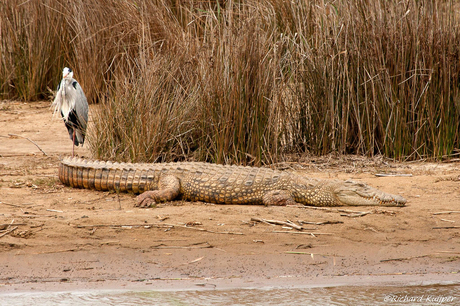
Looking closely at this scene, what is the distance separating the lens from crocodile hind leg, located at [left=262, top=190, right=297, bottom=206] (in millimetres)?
5012

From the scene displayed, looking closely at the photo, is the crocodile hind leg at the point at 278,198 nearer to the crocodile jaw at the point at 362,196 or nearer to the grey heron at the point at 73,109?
the crocodile jaw at the point at 362,196

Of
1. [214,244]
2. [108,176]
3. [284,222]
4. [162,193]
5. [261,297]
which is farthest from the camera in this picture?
[108,176]

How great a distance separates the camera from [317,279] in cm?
373

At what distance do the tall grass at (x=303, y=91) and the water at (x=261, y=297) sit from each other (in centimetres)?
257

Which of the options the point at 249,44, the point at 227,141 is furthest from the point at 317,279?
the point at 249,44

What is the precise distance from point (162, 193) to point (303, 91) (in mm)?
2277

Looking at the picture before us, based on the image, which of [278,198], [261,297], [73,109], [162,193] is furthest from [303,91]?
[261,297]

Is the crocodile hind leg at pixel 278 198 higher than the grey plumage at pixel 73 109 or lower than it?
lower

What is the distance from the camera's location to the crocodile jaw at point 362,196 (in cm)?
481

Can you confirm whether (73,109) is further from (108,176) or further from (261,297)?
(261,297)

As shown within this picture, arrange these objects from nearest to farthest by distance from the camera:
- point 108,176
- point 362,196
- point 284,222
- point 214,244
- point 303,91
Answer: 1. point 214,244
2. point 284,222
3. point 362,196
4. point 108,176
5. point 303,91

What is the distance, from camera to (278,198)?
16.4 feet

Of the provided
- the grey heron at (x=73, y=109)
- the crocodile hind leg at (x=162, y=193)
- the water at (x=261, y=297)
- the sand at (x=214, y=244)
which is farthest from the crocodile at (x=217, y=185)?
→ the grey heron at (x=73, y=109)

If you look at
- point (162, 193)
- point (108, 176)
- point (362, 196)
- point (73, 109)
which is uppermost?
point (73, 109)
